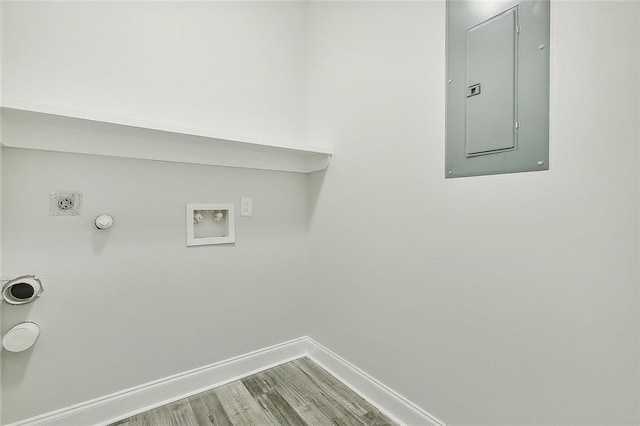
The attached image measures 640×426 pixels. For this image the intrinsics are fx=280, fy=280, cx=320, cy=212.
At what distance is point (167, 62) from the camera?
1511mm

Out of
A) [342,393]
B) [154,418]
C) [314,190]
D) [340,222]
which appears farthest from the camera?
[314,190]

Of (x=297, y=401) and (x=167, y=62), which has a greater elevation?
(x=167, y=62)

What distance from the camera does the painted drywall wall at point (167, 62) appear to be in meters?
1.22

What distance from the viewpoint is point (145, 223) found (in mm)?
1457

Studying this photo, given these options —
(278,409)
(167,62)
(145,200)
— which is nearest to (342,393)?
(278,409)

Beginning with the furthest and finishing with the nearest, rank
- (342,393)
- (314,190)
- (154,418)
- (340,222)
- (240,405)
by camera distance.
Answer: (314,190) < (340,222) < (342,393) < (240,405) < (154,418)

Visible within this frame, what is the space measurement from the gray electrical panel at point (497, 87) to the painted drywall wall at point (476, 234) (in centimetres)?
4

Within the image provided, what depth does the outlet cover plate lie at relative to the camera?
125 centimetres

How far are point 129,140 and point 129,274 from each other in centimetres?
67

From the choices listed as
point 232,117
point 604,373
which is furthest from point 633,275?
point 232,117

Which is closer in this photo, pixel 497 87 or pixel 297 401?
pixel 497 87

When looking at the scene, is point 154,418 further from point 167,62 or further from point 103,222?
point 167,62

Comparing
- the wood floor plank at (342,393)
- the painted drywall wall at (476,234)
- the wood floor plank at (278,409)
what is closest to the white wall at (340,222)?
the painted drywall wall at (476,234)

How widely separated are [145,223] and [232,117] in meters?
0.79
